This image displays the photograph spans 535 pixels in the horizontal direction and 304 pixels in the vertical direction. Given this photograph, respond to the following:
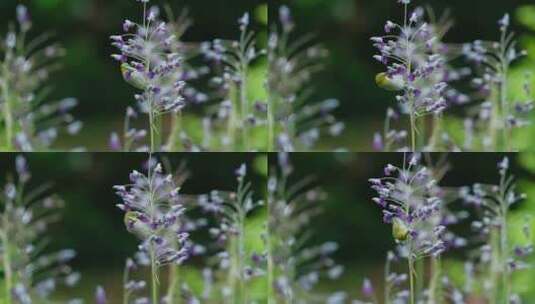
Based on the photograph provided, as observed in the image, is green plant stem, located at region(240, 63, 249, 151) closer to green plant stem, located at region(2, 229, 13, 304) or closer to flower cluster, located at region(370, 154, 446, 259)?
flower cluster, located at region(370, 154, 446, 259)

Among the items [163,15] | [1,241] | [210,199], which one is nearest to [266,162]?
[210,199]

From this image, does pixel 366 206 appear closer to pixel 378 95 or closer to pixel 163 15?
pixel 378 95

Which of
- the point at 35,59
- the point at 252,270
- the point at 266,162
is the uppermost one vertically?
the point at 35,59

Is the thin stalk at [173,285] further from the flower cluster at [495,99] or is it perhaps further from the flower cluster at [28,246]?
the flower cluster at [495,99]

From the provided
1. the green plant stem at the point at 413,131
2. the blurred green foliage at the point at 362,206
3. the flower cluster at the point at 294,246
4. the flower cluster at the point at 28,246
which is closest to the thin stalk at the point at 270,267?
the flower cluster at the point at 294,246

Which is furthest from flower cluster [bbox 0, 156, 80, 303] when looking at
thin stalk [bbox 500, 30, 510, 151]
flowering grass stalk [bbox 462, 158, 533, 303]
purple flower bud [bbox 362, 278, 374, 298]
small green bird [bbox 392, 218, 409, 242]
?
thin stalk [bbox 500, 30, 510, 151]
